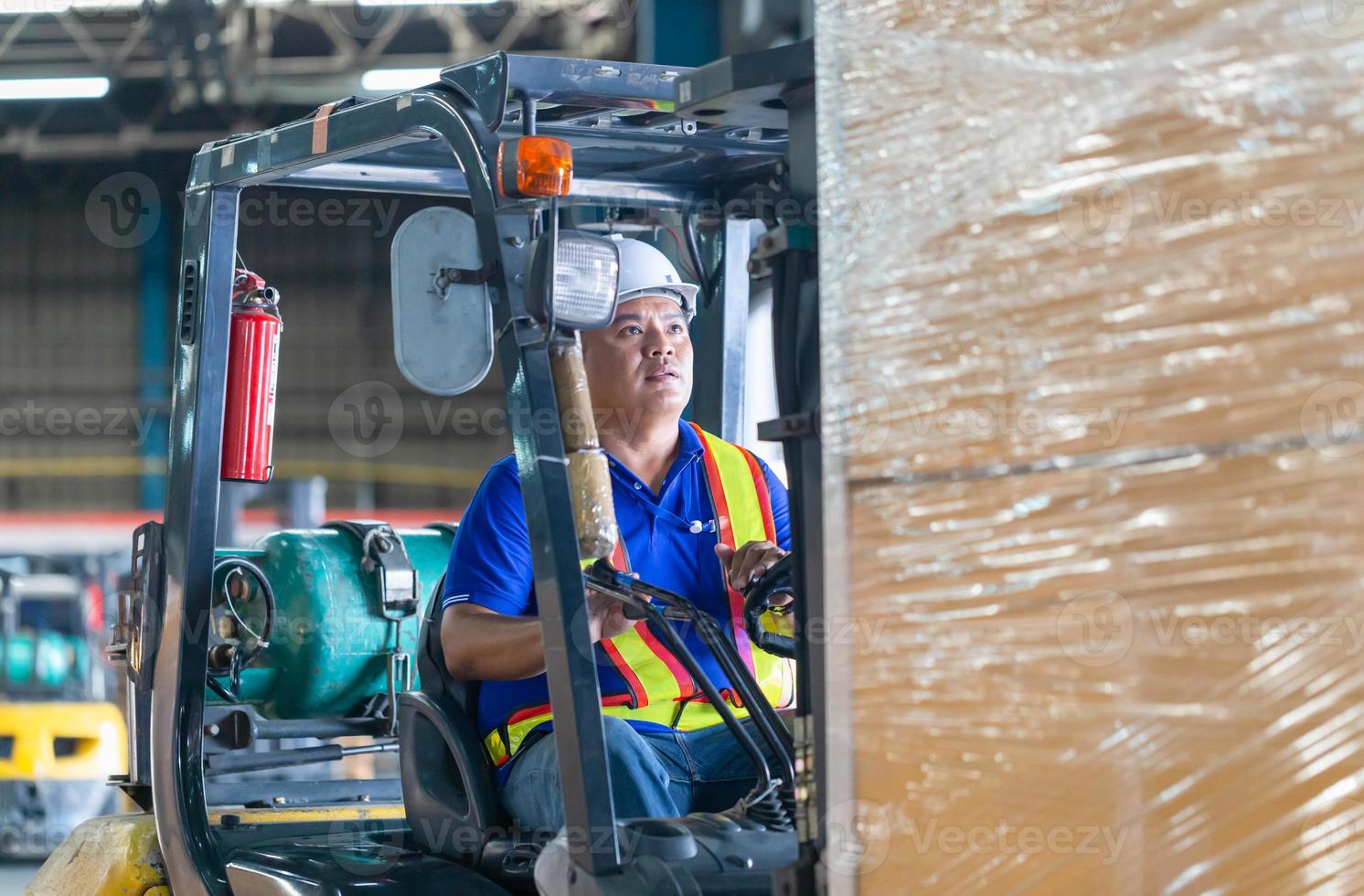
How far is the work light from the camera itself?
202 cm

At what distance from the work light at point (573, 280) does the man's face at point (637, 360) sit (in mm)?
912

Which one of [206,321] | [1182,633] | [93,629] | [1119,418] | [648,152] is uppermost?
[648,152]

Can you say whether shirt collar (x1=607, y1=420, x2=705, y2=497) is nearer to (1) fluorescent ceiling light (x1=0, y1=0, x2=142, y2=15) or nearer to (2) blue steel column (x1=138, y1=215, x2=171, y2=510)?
(1) fluorescent ceiling light (x1=0, y1=0, x2=142, y2=15)

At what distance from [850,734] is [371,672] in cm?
202

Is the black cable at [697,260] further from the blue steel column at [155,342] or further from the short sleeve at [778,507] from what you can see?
the blue steel column at [155,342]

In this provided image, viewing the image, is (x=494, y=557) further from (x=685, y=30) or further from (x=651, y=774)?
(x=685, y=30)

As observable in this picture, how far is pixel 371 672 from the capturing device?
11.1 feet

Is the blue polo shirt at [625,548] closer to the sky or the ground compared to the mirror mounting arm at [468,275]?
closer to the ground

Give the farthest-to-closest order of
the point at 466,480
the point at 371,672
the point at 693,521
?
the point at 466,480 → the point at 371,672 → the point at 693,521

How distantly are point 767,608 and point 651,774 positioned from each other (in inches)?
14.0

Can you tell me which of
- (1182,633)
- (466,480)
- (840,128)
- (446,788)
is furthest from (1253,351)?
(466,480)

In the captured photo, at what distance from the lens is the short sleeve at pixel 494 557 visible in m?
2.71

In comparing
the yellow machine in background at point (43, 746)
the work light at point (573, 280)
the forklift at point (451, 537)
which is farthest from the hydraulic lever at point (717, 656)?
the yellow machine in background at point (43, 746)

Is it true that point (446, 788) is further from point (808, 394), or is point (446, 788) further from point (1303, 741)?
point (1303, 741)
